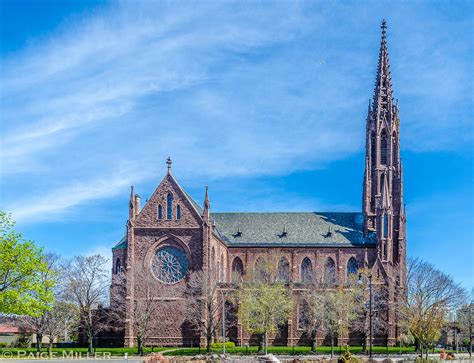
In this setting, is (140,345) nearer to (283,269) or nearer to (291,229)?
(283,269)

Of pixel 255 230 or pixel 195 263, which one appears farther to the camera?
pixel 255 230

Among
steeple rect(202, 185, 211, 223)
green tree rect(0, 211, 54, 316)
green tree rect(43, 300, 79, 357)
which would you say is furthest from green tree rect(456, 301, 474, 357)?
green tree rect(0, 211, 54, 316)

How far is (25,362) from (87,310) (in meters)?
24.8

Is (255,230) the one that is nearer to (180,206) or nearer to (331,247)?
(331,247)

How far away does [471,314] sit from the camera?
10756cm

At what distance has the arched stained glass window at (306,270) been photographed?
3888 inches

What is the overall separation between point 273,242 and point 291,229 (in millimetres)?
3677

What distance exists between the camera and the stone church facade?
3452 inches

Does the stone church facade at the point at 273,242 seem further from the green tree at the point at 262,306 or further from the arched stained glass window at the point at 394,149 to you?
the green tree at the point at 262,306

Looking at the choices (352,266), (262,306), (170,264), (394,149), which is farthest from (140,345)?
(394,149)

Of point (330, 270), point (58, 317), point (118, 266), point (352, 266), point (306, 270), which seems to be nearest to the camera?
point (58, 317)

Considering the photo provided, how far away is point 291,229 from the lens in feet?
341

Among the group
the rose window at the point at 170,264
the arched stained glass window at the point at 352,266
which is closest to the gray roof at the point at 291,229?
the arched stained glass window at the point at 352,266

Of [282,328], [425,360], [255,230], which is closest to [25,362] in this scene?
[425,360]
